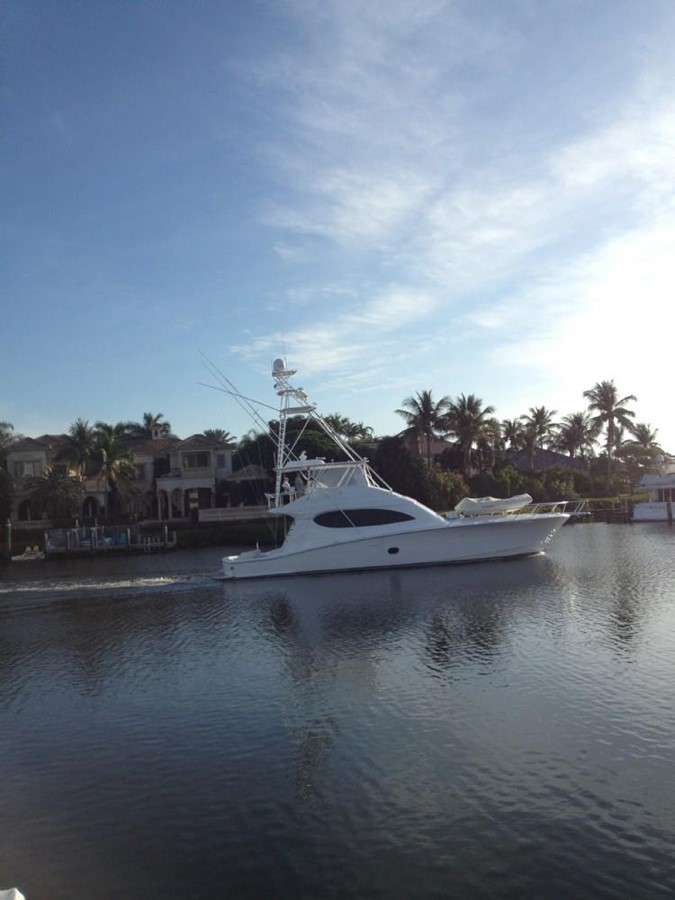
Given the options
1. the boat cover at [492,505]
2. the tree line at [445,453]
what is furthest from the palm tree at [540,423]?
the boat cover at [492,505]

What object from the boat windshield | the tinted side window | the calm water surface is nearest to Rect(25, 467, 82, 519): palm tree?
the boat windshield

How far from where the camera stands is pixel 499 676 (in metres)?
15.8

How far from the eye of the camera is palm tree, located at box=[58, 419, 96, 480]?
5941 cm

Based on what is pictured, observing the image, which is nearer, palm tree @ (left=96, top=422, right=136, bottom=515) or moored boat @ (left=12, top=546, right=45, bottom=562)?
moored boat @ (left=12, top=546, right=45, bottom=562)

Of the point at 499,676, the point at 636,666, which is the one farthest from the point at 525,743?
the point at 636,666

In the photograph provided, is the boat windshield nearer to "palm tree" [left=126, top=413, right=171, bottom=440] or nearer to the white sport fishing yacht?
the white sport fishing yacht

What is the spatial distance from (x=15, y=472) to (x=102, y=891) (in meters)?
59.3

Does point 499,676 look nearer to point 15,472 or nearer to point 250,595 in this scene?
point 250,595

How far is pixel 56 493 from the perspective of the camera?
55000 millimetres

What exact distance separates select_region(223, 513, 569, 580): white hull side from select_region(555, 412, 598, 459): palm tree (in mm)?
48540

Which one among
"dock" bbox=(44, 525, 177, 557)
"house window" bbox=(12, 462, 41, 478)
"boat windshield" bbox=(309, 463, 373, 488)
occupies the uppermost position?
"house window" bbox=(12, 462, 41, 478)

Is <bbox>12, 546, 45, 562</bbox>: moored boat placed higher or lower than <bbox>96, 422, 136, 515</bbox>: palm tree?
lower

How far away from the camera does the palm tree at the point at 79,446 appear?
59406 millimetres

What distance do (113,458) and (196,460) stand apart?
742 centimetres
